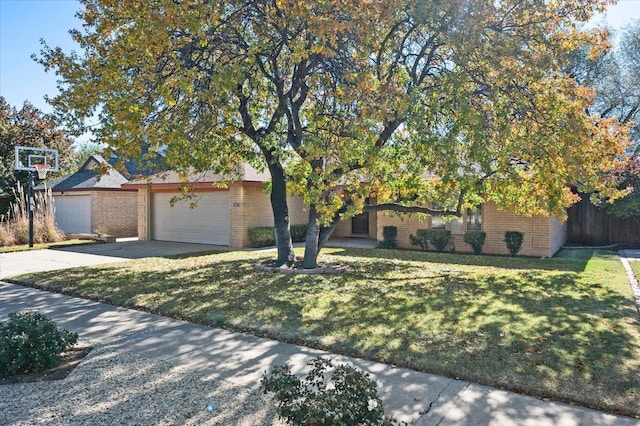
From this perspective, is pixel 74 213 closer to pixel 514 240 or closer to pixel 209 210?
pixel 209 210

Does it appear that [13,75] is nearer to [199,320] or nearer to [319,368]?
[199,320]

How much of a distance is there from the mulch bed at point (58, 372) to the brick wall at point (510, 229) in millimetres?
9672

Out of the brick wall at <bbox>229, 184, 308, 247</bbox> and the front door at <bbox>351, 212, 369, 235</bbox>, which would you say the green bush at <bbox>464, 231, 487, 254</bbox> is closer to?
the brick wall at <bbox>229, 184, 308, 247</bbox>

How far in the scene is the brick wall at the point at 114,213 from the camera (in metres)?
21.3

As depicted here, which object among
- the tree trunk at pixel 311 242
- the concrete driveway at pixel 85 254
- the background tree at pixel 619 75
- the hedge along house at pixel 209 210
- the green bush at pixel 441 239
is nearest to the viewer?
the tree trunk at pixel 311 242

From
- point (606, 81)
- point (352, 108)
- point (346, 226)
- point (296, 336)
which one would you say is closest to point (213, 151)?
point (352, 108)

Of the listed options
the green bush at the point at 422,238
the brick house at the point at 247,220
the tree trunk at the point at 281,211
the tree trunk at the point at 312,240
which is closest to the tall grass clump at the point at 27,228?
the brick house at the point at 247,220

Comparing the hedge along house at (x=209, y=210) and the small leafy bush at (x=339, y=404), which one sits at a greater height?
the hedge along house at (x=209, y=210)

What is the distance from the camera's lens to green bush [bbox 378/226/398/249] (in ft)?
53.6

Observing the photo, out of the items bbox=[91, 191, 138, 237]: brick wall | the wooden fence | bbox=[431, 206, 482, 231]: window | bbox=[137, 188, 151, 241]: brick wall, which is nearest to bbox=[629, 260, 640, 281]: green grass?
bbox=[431, 206, 482, 231]: window

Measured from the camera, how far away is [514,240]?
46.2ft

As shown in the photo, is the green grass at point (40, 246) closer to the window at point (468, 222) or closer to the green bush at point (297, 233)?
the green bush at point (297, 233)

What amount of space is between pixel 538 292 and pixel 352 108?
16.7 ft

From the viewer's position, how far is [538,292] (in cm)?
823
